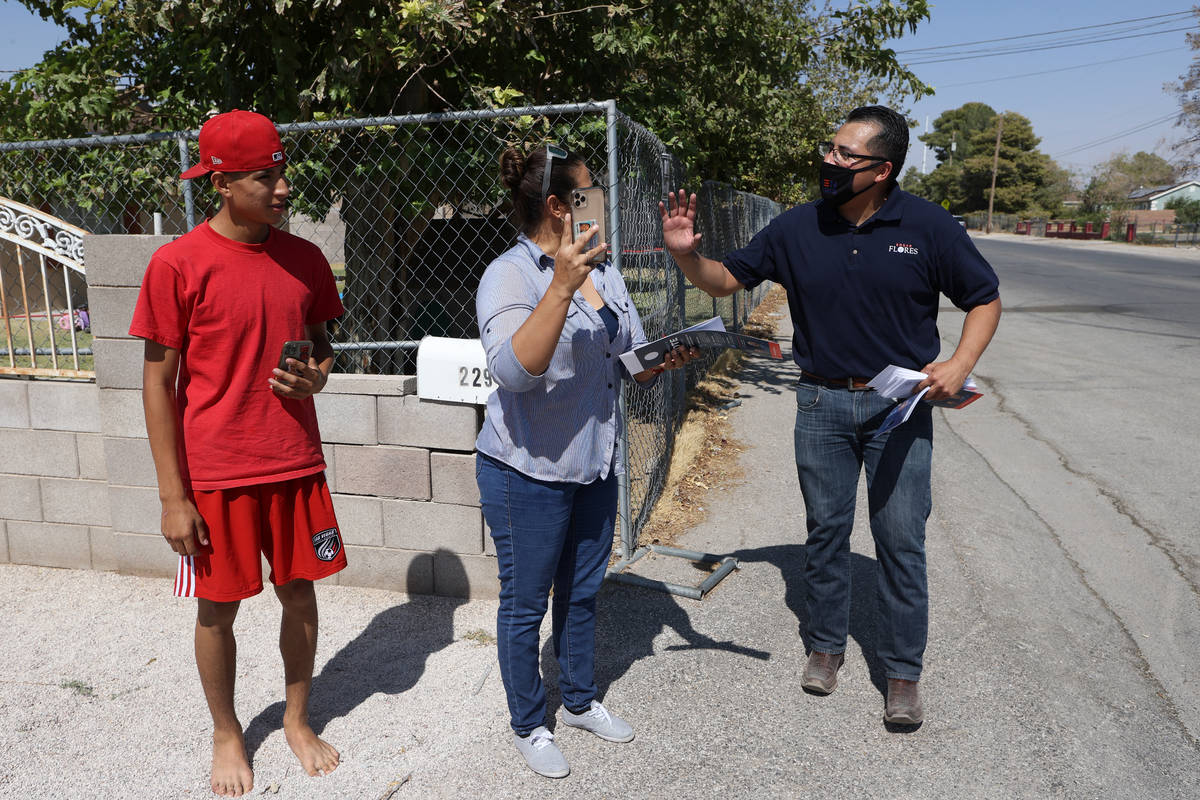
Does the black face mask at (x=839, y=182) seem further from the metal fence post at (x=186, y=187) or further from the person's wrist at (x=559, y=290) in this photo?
the metal fence post at (x=186, y=187)

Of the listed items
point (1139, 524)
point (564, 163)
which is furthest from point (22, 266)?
point (1139, 524)

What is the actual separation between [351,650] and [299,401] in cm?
144

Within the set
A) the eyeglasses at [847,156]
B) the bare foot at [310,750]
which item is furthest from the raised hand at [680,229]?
the bare foot at [310,750]

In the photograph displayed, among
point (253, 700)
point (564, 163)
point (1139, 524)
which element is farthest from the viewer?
point (1139, 524)

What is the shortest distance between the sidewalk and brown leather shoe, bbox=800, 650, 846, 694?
0.17 feet

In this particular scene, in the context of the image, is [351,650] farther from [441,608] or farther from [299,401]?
[299,401]

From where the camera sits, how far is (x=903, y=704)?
3.03 meters

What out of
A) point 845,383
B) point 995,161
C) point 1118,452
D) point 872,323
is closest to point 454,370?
point 845,383

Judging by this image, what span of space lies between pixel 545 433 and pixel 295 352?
0.76 metres

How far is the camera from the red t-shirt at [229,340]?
2432 millimetres

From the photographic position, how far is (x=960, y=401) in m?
2.87

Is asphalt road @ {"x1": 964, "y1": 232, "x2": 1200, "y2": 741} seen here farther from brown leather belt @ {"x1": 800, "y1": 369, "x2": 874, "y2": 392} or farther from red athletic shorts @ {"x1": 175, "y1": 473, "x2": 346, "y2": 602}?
red athletic shorts @ {"x1": 175, "y1": 473, "x2": 346, "y2": 602}

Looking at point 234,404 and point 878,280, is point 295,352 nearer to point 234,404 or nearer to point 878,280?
point 234,404

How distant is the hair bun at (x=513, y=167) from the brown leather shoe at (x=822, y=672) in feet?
6.74
